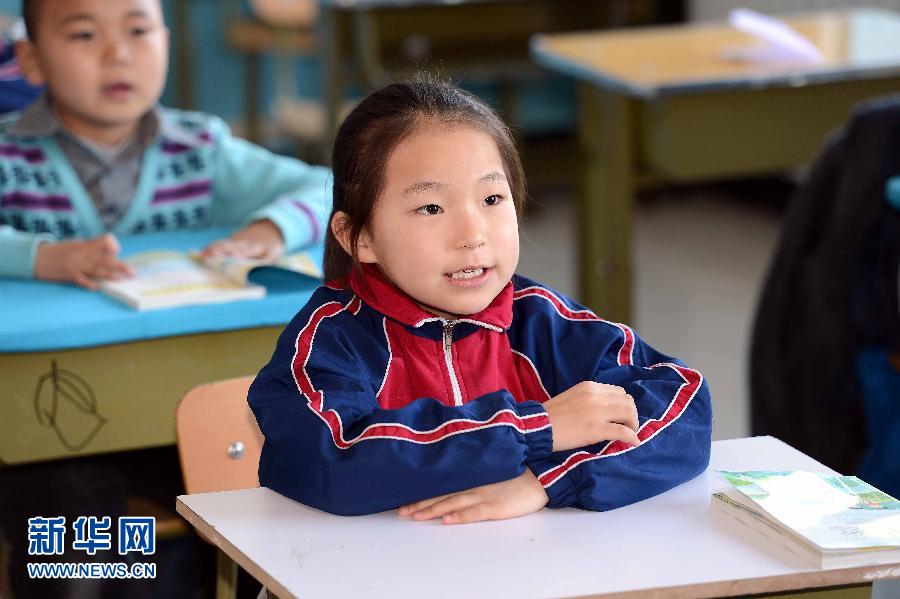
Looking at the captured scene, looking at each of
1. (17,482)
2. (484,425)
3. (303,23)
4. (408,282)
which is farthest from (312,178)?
(303,23)

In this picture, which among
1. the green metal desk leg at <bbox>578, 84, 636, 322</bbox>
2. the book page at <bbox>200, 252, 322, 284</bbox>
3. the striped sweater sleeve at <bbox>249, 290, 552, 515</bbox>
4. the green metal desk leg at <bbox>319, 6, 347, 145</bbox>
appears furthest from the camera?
the green metal desk leg at <bbox>319, 6, 347, 145</bbox>

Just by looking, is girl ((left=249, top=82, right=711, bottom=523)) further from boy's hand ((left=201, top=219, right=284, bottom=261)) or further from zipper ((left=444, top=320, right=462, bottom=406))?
boy's hand ((left=201, top=219, right=284, bottom=261))

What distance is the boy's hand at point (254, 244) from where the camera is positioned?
238 centimetres

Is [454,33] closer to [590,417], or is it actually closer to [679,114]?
[679,114]

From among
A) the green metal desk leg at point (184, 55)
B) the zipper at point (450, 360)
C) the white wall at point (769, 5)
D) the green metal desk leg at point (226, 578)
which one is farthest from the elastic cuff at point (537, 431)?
the green metal desk leg at point (184, 55)

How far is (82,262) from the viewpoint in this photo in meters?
2.31

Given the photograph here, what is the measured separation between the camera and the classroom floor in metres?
4.22

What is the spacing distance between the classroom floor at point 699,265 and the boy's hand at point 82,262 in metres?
1.73

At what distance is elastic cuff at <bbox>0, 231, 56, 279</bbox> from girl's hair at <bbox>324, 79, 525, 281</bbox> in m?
0.78

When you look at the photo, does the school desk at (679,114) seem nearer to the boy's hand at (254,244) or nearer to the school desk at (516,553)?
the boy's hand at (254,244)

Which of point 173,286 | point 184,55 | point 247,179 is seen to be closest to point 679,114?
point 247,179

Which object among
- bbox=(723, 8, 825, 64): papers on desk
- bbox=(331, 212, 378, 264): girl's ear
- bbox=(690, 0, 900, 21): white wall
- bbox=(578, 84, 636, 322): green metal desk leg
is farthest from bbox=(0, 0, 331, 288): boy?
bbox=(690, 0, 900, 21): white wall

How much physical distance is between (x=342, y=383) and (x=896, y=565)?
1.91 feet

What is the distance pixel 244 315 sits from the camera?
2.21 metres
